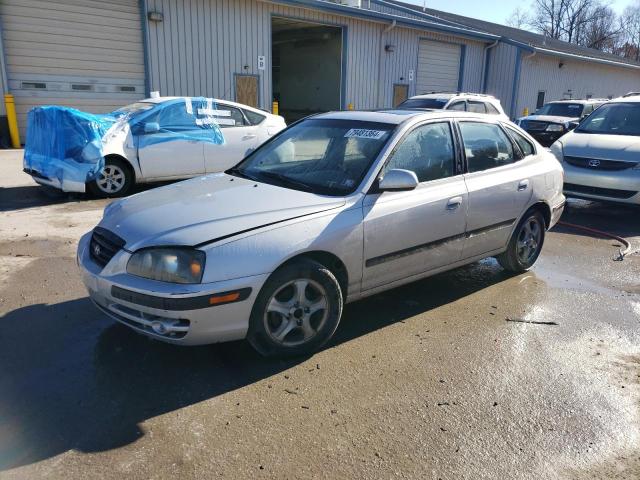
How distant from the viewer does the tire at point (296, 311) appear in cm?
337

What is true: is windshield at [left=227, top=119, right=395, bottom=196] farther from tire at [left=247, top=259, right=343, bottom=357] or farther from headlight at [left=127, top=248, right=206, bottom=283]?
headlight at [left=127, top=248, right=206, bottom=283]

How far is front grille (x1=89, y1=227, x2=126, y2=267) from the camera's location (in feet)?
11.1

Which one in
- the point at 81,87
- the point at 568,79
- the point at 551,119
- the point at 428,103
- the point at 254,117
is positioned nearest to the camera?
the point at 254,117

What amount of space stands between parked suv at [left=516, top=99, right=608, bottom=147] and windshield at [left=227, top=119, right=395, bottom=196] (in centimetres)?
1350

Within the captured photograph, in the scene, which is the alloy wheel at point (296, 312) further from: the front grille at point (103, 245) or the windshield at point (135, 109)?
the windshield at point (135, 109)

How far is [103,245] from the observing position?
11.6 ft

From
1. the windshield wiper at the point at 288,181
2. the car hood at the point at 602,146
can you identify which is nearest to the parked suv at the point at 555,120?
the car hood at the point at 602,146

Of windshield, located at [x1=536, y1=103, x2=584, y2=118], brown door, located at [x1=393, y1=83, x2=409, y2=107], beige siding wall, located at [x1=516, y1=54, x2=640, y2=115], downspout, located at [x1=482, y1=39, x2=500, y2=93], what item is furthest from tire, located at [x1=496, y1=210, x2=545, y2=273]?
beige siding wall, located at [x1=516, y1=54, x2=640, y2=115]

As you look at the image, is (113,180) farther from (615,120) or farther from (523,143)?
(615,120)

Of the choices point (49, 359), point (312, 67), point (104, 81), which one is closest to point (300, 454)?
point (49, 359)

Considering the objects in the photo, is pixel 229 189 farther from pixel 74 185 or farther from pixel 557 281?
pixel 74 185

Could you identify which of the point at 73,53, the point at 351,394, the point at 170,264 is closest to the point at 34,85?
the point at 73,53

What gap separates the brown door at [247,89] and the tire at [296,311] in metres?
14.0

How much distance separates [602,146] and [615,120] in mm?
1275
